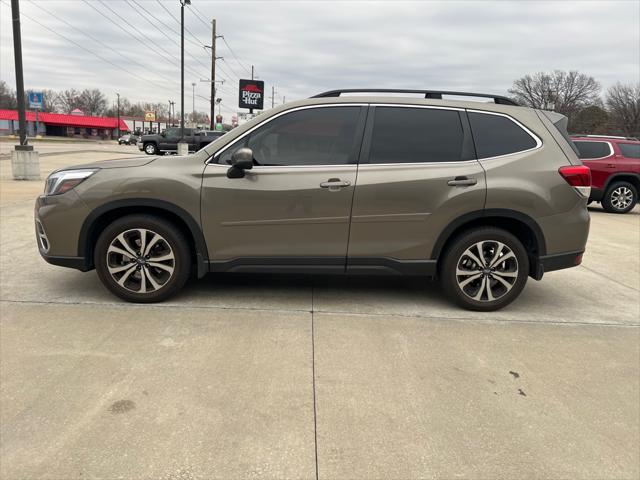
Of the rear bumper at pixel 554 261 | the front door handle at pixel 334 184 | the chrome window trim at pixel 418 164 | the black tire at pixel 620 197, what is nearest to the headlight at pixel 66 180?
the front door handle at pixel 334 184

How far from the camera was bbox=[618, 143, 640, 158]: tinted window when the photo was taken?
42.7 ft

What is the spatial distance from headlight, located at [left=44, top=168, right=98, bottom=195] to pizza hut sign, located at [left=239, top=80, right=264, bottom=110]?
33.5 m

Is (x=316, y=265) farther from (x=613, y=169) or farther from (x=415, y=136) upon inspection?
(x=613, y=169)

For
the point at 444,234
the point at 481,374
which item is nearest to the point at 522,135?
the point at 444,234

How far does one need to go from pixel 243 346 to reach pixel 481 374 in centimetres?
167

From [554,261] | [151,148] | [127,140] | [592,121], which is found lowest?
[127,140]

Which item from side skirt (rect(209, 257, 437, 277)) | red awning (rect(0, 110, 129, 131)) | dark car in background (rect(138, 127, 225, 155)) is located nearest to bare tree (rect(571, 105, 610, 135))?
dark car in background (rect(138, 127, 225, 155))

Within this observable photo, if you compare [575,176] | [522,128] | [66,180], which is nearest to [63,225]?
[66,180]

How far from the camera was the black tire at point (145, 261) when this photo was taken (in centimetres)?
420

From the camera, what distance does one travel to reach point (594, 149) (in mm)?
13125

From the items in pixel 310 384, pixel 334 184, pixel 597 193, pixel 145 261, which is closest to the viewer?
pixel 310 384

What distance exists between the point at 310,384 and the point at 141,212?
88.2 inches

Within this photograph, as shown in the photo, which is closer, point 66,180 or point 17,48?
point 66,180

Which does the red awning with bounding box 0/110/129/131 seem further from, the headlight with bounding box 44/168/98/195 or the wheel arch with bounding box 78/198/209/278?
the wheel arch with bounding box 78/198/209/278
